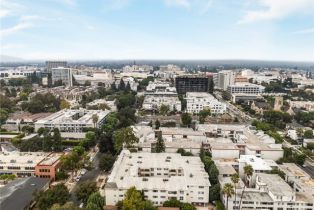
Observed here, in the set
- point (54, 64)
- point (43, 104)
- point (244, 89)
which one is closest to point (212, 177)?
point (43, 104)

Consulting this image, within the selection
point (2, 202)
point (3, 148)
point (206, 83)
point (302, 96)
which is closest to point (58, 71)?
point (206, 83)

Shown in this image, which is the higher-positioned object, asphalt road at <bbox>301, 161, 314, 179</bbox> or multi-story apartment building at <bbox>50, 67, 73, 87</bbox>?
multi-story apartment building at <bbox>50, 67, 73, 87</bbox>

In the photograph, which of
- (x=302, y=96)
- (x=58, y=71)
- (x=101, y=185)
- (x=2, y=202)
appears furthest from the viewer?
(x=58, y=71)

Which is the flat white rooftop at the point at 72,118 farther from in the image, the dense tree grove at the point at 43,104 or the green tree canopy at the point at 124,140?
the green tree canopy at the point at 124,140

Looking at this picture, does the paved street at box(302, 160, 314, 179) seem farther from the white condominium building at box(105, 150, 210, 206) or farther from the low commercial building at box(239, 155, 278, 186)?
the white condominium building at box(105, 150, 210, 206)

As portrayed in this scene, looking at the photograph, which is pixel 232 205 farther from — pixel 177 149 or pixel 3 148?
pixel 3 148

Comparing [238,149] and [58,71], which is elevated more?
[58,71]

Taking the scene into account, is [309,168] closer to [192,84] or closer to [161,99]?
[161,99]

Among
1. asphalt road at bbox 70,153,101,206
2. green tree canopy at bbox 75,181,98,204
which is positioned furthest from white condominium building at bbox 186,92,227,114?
green tree canopy at bbox 75,181,98,204
